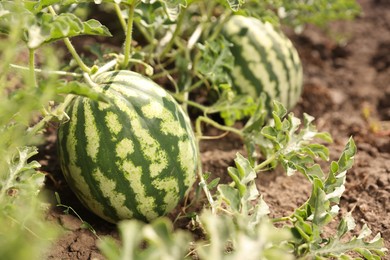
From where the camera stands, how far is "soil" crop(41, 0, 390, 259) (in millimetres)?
2184

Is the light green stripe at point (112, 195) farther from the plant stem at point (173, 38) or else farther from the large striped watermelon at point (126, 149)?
the plant stem at point (173, 38)

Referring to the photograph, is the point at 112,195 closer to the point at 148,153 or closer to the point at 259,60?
the point at 148,153

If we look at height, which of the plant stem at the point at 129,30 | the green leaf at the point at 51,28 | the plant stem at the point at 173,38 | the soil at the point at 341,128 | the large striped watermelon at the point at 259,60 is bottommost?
the soil at the point at 341,128

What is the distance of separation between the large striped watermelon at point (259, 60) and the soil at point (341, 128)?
0.29 m

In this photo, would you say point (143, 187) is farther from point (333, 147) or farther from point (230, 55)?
point (333, 147)

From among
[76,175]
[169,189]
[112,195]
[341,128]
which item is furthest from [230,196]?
[341,128]

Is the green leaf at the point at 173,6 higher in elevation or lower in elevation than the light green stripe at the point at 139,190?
higher

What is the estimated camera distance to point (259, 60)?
Result: 9.16 ft

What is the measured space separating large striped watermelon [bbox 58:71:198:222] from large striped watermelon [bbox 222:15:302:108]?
81 centimetres

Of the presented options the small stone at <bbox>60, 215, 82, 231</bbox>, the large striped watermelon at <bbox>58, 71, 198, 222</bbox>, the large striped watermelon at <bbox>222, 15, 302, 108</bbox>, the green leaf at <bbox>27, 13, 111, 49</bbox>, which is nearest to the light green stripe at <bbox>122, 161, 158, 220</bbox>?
the large striped watermelon at <bbox>58, 71, 198, 222</bbox>

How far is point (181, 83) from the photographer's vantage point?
2752 millimetres

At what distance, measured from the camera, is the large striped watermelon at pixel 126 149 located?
6.27 ft

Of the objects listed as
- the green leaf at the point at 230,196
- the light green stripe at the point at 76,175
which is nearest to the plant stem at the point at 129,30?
the light green stripe at the point at 76,175

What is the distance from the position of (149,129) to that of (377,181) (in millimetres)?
1077
